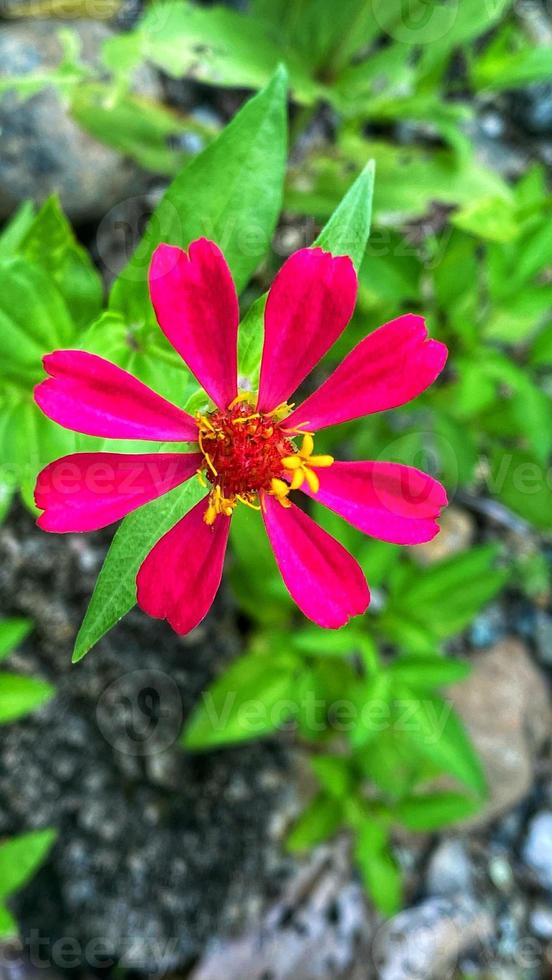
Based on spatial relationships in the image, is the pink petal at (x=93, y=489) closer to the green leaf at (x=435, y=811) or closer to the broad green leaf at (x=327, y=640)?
the broad green leaf at (x=327, y=640)

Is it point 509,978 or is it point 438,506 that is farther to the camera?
point 509,978

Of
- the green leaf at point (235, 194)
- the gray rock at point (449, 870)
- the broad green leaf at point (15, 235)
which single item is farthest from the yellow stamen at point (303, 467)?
the gray rock at point (449, 870)

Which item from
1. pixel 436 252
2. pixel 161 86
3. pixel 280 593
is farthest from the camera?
pixel 161 86

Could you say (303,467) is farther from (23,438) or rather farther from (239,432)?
(23,438)

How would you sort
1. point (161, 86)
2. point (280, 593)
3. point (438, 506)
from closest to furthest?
point (438, 506), point (280, 593), point (161, 86)

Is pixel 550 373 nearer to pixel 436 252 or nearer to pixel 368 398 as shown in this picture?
pixel 436 252

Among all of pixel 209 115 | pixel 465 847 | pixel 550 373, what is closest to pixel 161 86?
pixel 209 115

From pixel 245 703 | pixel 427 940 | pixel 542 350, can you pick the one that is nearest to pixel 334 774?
pixel 245 703

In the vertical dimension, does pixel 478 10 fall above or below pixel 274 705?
above
